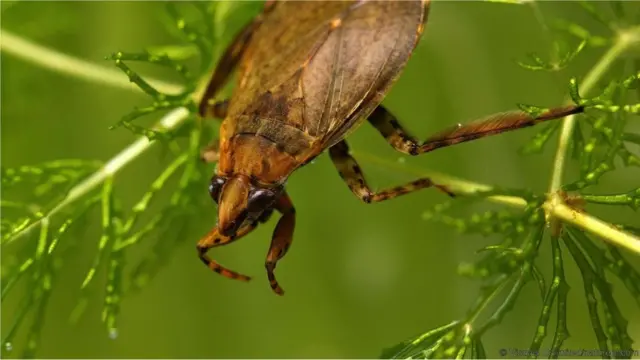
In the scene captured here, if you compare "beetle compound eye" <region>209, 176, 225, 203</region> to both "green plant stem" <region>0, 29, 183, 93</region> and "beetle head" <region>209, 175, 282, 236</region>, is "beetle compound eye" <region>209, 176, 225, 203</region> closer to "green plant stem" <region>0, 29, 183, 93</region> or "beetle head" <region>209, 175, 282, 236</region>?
"beetle head" <region>209, 175, 282, 236</region>

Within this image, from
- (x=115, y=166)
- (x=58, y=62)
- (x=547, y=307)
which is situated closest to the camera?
(x=547, y=307)

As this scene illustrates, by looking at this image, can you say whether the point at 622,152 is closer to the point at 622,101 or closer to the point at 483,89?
the point at 622,101

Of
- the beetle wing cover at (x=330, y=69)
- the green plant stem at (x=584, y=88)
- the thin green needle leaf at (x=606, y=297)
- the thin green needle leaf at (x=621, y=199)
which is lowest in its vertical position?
the thin green needle leaf at (x=606, y=297)

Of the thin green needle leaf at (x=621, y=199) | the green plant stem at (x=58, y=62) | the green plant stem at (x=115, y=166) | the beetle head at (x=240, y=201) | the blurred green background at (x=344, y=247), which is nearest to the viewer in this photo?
the thin green needle leaf at (x=621, y=199)

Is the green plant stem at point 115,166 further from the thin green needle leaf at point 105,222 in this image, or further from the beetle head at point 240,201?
the beetle head at point 240,201

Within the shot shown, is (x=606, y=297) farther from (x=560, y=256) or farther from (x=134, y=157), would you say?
(x=134, y=157)

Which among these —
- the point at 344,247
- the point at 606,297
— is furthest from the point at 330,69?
the point at 344,247

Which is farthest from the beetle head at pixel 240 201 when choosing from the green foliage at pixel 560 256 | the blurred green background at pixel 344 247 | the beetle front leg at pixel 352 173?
the blurred green background at pixel 344 247

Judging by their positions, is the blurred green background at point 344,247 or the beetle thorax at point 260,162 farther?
the blurred green background at point 344,247
